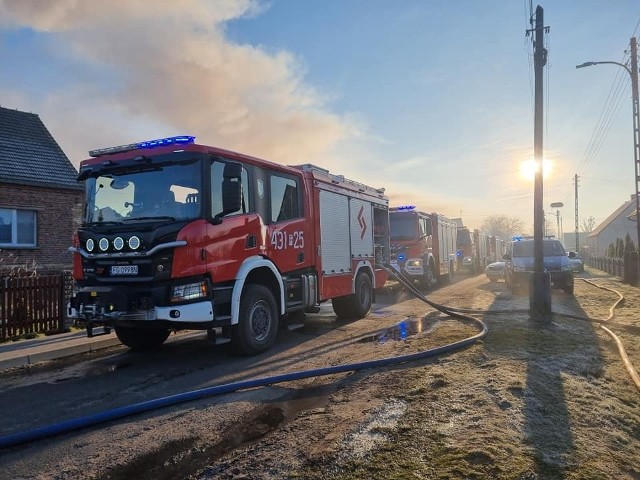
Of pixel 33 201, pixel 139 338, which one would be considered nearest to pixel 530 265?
pixel 139 338

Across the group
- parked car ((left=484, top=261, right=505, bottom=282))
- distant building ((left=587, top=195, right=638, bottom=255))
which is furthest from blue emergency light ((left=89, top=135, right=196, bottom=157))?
distant building ((left=587, top=195, right=638, bottom=255))

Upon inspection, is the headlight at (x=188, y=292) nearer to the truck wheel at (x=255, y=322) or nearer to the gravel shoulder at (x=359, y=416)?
A: the truck wheel at (x=255, y=322)

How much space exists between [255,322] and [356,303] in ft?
13.2

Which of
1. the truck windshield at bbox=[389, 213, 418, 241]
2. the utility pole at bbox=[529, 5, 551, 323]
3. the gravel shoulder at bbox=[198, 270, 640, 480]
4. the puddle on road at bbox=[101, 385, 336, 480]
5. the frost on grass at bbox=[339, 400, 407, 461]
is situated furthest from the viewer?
the truck windshield at bbox=[389, 213, 418, 241]

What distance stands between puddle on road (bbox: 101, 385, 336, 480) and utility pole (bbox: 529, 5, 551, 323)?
21.9ft

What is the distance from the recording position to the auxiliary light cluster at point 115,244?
619cm

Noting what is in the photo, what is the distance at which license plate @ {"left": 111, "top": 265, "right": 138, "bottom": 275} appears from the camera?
625 centimetres

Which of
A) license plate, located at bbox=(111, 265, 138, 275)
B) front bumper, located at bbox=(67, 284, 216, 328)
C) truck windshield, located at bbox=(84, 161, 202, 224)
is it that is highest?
truck windshield, located at bbox=(84, 161, 202, 224)

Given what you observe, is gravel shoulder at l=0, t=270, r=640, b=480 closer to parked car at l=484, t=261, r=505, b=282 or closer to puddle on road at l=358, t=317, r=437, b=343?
puddle on road at l=358, t=317, r=437, b=343

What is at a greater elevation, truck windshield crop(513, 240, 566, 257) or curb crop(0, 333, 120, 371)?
truck windshield crop(513, 240, 566, 257)

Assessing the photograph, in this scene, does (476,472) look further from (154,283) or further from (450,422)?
(154,283)

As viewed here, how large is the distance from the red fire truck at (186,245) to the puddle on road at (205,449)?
2070mm

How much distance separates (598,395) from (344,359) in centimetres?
309

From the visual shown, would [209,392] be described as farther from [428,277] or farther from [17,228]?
[428,277]
